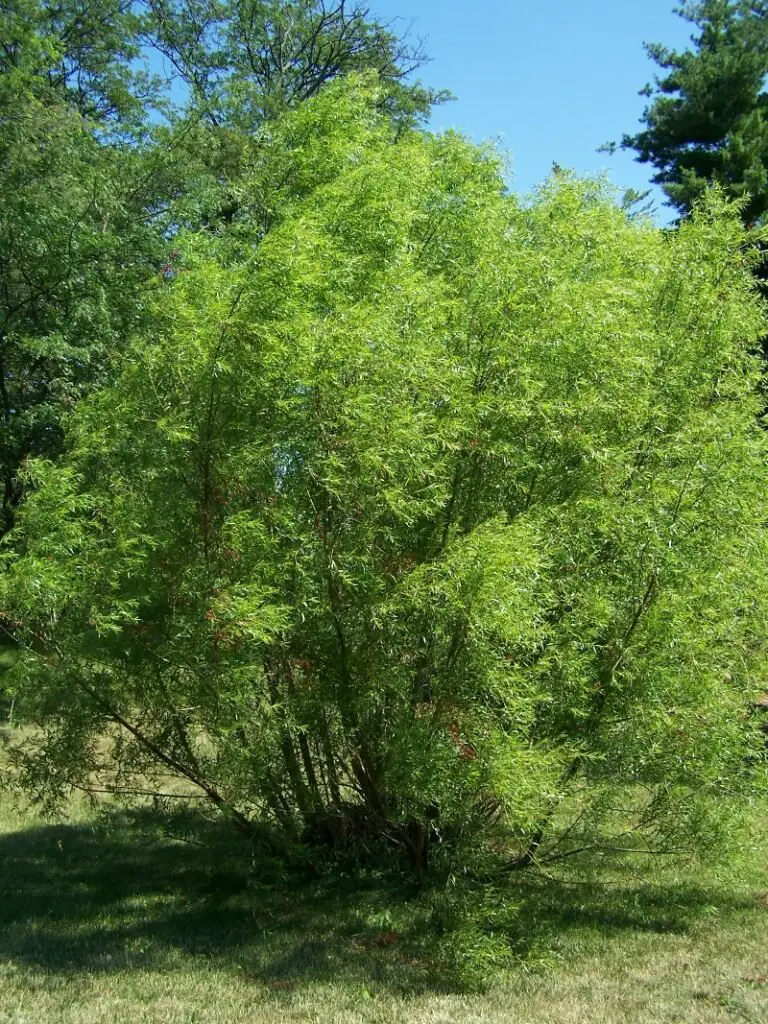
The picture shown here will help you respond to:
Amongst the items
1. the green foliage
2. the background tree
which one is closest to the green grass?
the background tree

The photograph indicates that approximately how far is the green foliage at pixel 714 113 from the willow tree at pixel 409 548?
8.99m

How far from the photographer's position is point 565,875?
6.62 metres

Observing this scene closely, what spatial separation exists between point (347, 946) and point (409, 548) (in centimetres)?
215

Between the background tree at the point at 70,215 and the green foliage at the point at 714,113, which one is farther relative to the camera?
the green foliage at the point at 714,113

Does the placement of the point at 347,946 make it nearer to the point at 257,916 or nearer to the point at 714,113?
the point at 257,916

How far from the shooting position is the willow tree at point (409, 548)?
4.69 metres

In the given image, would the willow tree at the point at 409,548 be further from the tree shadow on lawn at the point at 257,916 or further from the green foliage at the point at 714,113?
the green foliage at the point at 714,113

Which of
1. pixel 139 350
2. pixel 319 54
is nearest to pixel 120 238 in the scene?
pixel 139 350

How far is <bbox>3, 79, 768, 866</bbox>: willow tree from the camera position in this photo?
469 cm

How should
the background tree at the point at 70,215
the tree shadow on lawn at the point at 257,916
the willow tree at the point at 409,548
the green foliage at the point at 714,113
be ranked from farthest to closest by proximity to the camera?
the green foliage at the point at 714,113
the background tree at the point at 70,215
the tree shadow on lawn at the point at 257,916
the willow tree at the point at 409,548

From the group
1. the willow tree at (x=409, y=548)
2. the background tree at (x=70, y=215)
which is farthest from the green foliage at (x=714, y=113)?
the willow tree at (x=409, y=548)

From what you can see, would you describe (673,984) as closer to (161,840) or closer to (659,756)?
(659,756)

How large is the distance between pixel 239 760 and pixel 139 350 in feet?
7.58

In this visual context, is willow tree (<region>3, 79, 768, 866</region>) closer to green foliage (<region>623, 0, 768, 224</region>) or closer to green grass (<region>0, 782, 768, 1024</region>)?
green grass (<region>0, 782, 768, 1024</region>)
